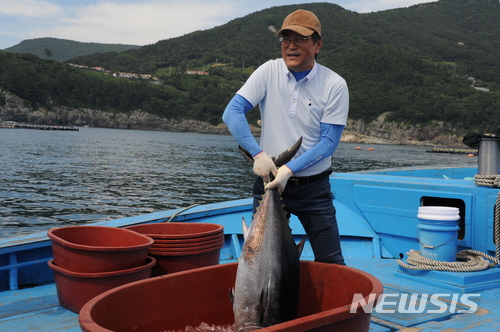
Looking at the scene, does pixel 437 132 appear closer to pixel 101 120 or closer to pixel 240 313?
pixel 101 120

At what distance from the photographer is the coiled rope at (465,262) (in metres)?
4.57

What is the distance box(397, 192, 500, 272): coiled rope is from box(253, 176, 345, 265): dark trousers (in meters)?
1.96

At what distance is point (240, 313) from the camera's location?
2592mm

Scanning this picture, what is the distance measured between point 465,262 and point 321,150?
8.76 ft

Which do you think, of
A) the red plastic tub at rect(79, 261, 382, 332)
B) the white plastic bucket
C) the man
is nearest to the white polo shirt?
the man

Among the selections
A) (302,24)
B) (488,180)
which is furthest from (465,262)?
(302,24)

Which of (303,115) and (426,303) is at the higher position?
(303,115)

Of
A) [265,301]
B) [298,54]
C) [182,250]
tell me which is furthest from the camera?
[182,250]

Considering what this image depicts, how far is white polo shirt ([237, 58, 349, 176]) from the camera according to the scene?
2.99 metres

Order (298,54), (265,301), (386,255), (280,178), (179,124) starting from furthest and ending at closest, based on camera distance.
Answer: (179,124), (386,255), (298,54), (280,178), (265,301)

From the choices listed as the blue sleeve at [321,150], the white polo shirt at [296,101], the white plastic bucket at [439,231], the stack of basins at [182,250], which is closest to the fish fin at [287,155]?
the blue sleeve at [321,150]

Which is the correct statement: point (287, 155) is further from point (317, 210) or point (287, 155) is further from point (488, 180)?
point (488, 180)

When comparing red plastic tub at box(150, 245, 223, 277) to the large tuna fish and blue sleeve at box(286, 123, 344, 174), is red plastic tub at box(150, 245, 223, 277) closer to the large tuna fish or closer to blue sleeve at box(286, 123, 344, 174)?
the large tuna fish

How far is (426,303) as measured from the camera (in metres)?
4.00
